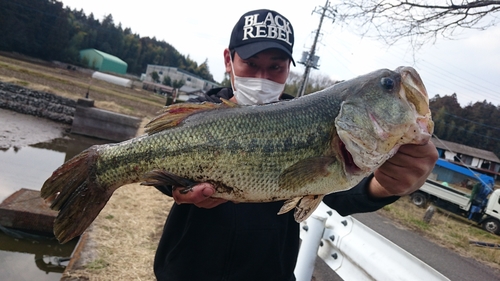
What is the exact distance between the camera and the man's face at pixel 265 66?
2.95 m

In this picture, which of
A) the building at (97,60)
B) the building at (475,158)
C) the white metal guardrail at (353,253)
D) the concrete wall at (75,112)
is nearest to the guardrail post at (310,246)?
the white metal guardrail at (353,253)

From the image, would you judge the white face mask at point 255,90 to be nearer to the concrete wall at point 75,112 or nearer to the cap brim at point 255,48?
the cap brim at point 255,48

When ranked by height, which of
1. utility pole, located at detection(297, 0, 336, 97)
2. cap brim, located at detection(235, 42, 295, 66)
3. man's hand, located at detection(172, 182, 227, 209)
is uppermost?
utility pole, located at detection(297, 0, 336, 97)

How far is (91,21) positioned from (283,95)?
379ft

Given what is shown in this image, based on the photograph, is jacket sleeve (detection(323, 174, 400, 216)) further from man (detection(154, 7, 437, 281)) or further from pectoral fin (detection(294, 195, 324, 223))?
pectoral fin (detection(294, 195, 324, 223))

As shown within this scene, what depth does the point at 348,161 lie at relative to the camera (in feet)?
6.76

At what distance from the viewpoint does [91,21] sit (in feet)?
332

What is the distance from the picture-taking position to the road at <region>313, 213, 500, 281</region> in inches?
290

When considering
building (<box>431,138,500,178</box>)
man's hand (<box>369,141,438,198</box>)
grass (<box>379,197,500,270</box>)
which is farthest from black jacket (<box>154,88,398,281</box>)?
building (<box>431,138,500,178</box>)

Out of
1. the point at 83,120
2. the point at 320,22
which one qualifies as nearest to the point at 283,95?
the point at 83,120

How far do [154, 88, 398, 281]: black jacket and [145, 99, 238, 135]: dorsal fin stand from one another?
1.69ft

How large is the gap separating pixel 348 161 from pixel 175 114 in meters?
1.19

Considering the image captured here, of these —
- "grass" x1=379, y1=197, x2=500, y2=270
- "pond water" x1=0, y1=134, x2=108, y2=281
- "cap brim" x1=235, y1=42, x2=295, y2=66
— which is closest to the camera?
"cap brim" x1=235, y1=42, x2=295, y2=66

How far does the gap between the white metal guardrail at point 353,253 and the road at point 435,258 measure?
2.84m
